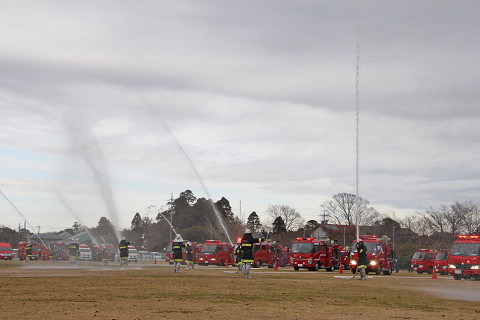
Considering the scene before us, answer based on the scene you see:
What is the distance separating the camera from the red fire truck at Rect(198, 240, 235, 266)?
217ft

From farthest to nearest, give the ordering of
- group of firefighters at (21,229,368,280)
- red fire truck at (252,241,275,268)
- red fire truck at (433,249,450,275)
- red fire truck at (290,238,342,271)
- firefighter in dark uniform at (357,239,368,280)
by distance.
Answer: red fire truck at (252,241,275,268)
red fire truck at (433,249,450,275)
red fire truck at (290,238,342,271)
firefighter in dark uniform at (357,239,368,280)
group of firefighters at (21,229,368,280)

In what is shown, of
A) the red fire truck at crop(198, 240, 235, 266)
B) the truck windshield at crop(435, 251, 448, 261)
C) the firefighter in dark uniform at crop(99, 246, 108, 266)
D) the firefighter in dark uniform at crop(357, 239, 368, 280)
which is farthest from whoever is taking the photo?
the firefighter in dark uniform at crop(99, 246, 108, 266)

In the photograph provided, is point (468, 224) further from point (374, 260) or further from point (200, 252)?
point (374, 260)

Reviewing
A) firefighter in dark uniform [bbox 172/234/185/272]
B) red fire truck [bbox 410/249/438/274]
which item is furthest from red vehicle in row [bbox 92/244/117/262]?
firefighter in dark uniform [bbox 172/234/185/272]

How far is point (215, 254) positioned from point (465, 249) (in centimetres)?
2917

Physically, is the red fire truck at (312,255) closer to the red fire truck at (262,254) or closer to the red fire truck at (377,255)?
the red fire truck at (377,255)

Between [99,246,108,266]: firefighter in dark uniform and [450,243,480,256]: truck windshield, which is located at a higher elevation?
[450,243,480,256]: truck windshield

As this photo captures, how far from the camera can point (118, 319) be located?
13445mm

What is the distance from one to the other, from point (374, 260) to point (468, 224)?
259 ft

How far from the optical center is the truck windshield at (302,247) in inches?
2087

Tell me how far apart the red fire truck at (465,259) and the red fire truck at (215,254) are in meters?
27.7

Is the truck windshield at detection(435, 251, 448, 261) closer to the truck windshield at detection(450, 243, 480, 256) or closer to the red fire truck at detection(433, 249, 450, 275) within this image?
the red fire truck at detection(433, 249, 450, 275)

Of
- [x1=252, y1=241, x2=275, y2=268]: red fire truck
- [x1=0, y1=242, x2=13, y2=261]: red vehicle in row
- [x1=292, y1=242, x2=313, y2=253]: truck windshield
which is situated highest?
[x1=292, y1=242, x2=313, y2=253]: truck windshield

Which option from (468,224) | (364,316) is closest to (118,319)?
(364,316)
